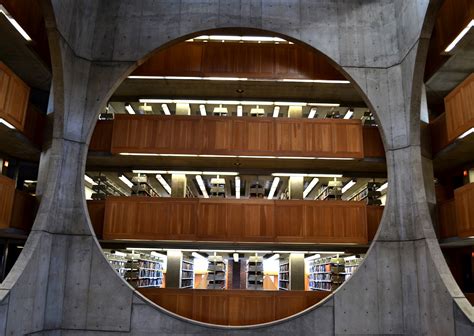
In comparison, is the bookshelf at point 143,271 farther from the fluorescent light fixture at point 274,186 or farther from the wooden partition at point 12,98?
the wooden partition at point 12,98

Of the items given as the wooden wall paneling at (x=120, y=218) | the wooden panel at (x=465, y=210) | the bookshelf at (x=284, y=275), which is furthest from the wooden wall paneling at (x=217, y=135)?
the bookshelf at (x=284, y=275)

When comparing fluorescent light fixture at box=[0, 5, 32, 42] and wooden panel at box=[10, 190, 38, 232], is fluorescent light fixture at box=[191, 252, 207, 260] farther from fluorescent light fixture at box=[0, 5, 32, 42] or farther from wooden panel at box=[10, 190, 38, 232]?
fluorescent light fixture at box=[0, 5, 32, 42]

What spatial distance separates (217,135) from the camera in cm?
1312

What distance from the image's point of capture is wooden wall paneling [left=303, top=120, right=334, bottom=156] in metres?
13.0

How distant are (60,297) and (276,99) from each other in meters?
9.12

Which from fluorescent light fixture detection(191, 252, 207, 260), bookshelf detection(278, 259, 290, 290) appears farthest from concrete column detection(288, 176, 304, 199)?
bookshelf detection(278, 259, 290, 290)

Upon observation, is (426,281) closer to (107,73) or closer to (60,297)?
(60,297)

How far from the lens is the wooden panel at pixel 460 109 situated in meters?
9.77

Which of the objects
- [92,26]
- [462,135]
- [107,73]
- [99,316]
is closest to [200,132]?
[107,73]

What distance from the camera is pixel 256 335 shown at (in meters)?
10.5

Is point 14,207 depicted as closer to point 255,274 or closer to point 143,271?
point 143,271

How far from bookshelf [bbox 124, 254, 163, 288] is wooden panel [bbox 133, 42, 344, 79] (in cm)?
713

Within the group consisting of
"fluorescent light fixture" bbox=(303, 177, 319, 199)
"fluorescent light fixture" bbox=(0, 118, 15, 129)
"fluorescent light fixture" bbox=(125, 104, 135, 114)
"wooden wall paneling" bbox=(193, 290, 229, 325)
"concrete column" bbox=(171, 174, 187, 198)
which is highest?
"fluorescent light fixture" bbox=(125, 104, 135, 114)

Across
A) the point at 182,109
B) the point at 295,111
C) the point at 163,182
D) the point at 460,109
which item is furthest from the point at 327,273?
the point at 460,109
